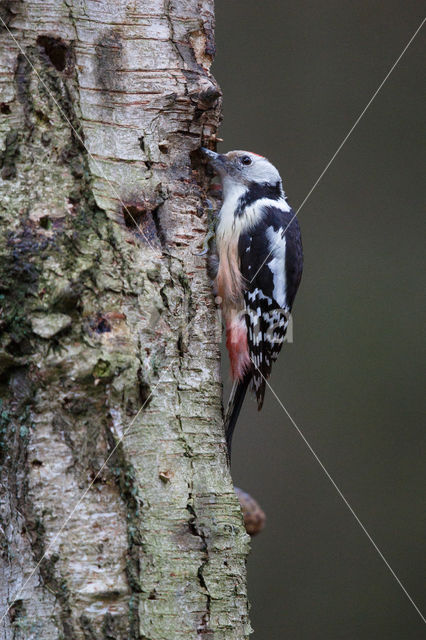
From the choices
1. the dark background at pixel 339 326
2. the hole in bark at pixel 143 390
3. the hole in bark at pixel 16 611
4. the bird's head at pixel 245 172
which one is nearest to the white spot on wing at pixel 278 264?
the bird's head at pixel 245 172

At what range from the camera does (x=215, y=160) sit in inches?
91.0

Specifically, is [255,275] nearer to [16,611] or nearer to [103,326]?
[103,326]

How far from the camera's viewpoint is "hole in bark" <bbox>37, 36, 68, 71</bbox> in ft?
5.77

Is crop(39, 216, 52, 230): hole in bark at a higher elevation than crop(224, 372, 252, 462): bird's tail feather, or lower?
higher

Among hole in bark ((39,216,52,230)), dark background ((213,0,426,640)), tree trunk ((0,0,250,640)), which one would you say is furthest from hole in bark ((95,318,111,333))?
dark background ((213,0,426,640))

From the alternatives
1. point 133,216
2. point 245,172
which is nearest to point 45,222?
point 133,216

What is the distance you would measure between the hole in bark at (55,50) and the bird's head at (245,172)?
97cm

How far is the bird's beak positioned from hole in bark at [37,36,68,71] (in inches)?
18.5

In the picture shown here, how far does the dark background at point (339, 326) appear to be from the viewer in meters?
4.55

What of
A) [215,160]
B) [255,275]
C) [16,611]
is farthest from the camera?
[255,275]

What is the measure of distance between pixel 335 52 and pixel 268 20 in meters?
0.47

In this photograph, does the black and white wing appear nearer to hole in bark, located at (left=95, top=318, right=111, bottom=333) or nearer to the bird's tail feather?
the bird's tail feather

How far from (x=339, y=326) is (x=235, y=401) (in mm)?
2356

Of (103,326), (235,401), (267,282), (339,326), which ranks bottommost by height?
(339,326)
